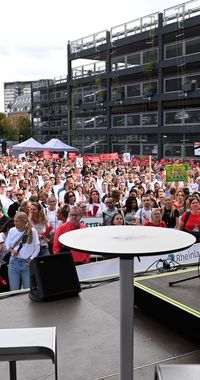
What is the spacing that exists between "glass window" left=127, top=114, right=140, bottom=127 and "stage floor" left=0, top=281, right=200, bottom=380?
145 ft

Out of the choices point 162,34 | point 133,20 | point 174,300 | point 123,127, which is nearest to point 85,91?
point 123,127

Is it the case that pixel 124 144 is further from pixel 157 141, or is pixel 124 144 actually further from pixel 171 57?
pixel 171 57

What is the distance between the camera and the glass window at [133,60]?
48.1 metres

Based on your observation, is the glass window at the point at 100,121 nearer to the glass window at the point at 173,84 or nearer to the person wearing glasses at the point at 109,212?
the glass window at the point at 173,84

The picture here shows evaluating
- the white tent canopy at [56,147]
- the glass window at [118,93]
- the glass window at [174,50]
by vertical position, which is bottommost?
the white tent canopy at [56,147]

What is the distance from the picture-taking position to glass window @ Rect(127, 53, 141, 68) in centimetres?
4806

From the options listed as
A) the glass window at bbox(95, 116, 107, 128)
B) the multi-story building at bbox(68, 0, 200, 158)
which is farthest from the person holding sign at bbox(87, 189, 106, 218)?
the glass window at bbox(95, 116, 107, 128)

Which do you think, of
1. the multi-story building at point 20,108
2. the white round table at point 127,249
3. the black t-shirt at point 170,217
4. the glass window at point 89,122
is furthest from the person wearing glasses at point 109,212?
the multi-story building at point 20,108

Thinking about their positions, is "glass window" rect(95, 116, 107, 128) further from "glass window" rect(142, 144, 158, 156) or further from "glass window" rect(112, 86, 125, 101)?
"glass window" rect(142, 144, 158, 156)

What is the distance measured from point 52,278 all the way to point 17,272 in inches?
66.5

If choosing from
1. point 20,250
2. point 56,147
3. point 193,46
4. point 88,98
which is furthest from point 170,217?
point 88,98

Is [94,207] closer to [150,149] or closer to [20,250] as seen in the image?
[20,250]

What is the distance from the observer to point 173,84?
1708 inches

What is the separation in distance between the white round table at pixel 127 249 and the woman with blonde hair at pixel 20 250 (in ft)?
11.4
